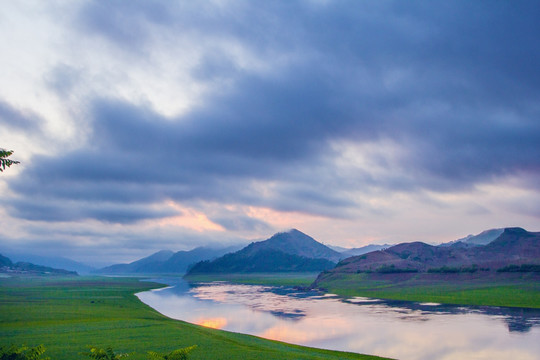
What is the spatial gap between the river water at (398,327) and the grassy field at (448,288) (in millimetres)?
12119

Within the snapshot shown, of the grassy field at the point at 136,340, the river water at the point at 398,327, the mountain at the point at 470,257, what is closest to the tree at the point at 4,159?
the grassy field at the point at 136,340

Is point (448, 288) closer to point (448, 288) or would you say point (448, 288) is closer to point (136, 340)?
point (448, 288)

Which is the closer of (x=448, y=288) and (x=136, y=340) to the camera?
(x=136, y=340)

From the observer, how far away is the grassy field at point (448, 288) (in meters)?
92.3

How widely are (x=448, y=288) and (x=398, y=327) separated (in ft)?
216

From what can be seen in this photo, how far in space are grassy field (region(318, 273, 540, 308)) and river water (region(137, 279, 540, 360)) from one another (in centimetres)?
1212

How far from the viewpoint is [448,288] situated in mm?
117000

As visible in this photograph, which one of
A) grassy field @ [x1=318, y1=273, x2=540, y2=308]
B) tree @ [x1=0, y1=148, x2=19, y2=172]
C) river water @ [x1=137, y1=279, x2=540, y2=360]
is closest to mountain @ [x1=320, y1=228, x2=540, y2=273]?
grassy field @ [x1=318, y1=273, x2=540, y2=308]

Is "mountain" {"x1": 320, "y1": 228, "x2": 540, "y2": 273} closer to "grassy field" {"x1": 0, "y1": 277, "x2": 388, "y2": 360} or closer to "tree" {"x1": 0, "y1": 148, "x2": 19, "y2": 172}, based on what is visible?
"grassy field" {"x1": 0, "y1": 277, "x2": 388, "y2": 360}

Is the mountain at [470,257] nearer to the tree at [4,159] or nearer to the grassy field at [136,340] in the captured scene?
the grassy field at [136,340]

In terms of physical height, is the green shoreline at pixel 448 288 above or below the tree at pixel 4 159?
below

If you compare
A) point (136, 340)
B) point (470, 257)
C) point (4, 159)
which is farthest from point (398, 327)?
point (470, 257)

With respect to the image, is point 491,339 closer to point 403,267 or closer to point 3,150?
point 3,150

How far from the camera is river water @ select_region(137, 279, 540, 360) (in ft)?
149
